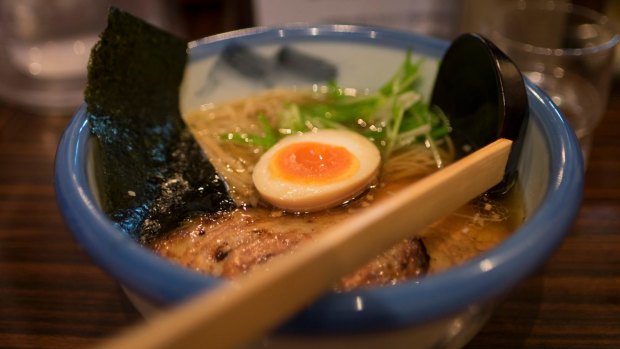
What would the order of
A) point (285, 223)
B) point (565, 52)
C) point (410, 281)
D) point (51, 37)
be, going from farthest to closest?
1. point (51, 37)
2. point (565, 52)
3. point (285, 223)
4. point (410, 281)

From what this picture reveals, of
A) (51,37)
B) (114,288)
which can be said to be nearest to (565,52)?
(114,288)

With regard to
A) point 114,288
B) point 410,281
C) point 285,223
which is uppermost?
point 410,281

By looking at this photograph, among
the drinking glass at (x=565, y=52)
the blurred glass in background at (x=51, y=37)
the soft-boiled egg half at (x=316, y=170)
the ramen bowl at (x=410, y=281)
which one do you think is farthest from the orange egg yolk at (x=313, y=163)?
the blurred glass in background at (x=51, y=37)

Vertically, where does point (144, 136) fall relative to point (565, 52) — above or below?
below

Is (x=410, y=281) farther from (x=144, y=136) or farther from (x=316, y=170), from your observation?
(x=144, y=136)

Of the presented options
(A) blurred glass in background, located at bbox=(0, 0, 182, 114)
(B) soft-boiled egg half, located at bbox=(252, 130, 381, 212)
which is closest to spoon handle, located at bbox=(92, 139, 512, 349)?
(B) soft-boiled egg half, located at bbox=(252, 130, 381, 212)

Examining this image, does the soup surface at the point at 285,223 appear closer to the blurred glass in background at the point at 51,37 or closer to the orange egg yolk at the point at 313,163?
the orange egg yolk at the point at 313,163
